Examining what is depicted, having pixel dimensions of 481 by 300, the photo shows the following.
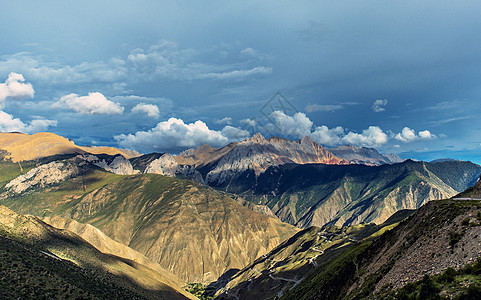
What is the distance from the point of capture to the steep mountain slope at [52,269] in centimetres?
7325

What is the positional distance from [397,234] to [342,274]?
19584 millimetres

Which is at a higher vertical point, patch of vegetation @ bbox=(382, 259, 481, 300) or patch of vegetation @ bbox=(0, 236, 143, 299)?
patch of vegetation @ bbox=(382, 259, 481, 300)

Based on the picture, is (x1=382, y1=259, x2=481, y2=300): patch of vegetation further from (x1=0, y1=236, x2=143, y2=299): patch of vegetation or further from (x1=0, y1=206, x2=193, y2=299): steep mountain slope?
(x1=0, y1=206, x2=193, y2=299): steep mountain slope

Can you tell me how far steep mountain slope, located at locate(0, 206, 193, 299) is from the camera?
73.2m

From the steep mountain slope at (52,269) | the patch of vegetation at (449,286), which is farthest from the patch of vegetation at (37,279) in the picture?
the patch of vegetation at (449,286)

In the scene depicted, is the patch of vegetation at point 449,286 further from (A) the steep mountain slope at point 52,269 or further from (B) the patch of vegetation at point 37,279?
(A) the steep mountain slope at point 52,269

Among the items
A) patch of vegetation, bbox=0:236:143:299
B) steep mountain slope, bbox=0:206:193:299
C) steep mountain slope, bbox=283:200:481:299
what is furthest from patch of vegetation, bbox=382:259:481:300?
steep mountain slope, bbox=0:206:193:299

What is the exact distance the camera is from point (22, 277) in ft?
240

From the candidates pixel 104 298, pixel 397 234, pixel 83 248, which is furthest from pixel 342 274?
pixel 83 248

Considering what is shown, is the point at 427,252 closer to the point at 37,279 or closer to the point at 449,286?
the point at 449,286

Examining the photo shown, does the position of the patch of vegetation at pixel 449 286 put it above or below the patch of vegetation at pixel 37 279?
above

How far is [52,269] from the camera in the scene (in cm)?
8856

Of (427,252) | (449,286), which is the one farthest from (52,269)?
(449,286)

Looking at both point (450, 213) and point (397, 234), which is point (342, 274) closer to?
point (397, 234)
